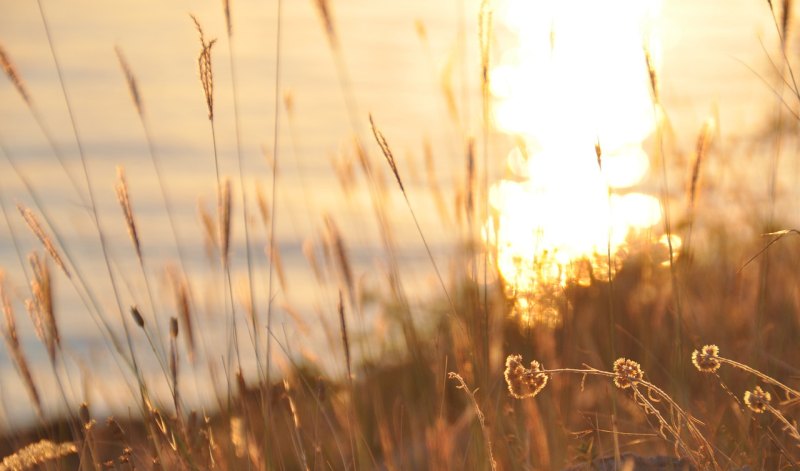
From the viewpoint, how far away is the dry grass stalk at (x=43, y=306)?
194cm

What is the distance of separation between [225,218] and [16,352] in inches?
20.2

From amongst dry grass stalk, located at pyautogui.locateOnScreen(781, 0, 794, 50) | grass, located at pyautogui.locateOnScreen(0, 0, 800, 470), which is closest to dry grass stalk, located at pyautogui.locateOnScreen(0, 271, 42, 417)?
grass, located at pyautogui.locateOnScreen(0, 0, 800, 470)

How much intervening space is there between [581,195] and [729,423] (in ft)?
2.97

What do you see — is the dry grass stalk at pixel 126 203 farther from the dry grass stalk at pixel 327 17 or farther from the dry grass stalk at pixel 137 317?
the dry grass stalk at pixel 327 17

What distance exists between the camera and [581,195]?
300 centimetres

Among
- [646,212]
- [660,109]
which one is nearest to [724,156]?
[646,212]

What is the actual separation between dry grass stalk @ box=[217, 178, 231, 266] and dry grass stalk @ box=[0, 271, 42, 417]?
445 mm

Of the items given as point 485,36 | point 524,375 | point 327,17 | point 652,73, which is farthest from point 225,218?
point 652,73

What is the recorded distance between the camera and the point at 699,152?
2.01 metres

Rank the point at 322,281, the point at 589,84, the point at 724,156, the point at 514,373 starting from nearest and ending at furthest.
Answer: the point at 514,373, the point at 322,281, the point at 589,84, the point at 724,156

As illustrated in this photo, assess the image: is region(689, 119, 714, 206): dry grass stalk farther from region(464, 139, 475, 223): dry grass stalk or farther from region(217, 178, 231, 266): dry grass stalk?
region(217, 178, 231, 266): dry grass stalk

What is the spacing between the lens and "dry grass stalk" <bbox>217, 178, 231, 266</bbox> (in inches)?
76.7

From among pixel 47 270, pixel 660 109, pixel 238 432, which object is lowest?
pixel 238 432

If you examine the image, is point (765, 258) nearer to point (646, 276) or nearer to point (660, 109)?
point (660, 109)
